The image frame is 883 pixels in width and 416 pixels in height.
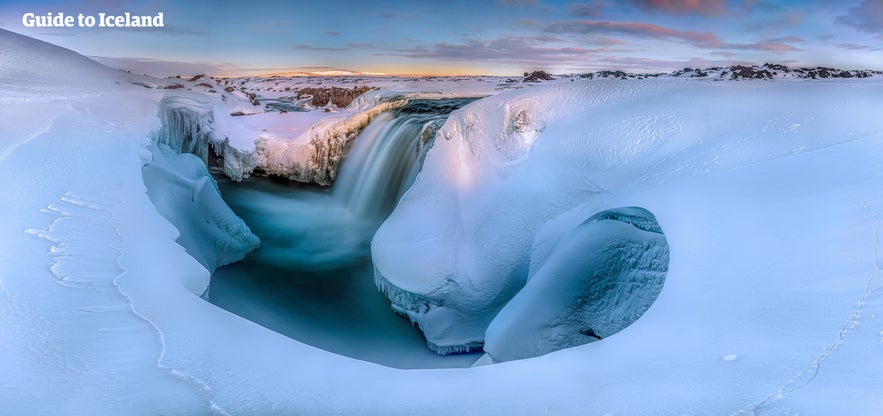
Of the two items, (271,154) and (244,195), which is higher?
(271,154)

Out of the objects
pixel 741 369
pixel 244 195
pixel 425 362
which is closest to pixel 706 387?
pixel 741 369

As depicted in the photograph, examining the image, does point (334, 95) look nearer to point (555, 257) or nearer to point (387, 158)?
point (387, 158)

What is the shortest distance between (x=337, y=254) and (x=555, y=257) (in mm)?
5181

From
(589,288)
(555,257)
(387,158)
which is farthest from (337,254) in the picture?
(589,288)

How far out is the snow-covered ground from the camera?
5.27 feet

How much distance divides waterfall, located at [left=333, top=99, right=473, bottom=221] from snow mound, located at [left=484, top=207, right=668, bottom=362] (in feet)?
15.6

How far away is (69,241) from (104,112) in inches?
154

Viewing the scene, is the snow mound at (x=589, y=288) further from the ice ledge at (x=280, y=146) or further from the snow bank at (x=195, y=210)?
the ice ledge at (x=280, y=146)

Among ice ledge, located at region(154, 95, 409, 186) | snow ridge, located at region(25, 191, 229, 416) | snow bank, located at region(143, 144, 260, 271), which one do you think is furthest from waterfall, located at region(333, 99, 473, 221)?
snow ridge, located at region(25, 191, 229, 416)

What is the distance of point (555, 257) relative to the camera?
428 centimetres

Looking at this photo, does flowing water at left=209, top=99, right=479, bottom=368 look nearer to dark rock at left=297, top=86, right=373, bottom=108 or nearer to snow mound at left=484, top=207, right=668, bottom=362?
snow mound at left=484, top=207, right=668, bottom=362

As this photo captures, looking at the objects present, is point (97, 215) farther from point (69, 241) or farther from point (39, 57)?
point (39, 57)

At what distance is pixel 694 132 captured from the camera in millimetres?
4211

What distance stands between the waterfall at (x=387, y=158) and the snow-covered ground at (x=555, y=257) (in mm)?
4174
